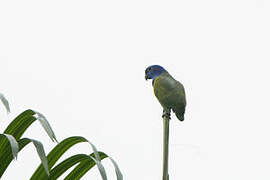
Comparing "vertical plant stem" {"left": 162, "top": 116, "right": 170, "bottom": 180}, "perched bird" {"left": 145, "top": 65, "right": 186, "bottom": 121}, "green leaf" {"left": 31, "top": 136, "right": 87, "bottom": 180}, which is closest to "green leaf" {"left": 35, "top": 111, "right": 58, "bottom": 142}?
"green leaf" {"left": 31, "top": 136, "right": 87, "bottom": 180}

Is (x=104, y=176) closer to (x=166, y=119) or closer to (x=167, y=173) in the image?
(x=167, y=173)

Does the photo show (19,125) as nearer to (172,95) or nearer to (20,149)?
(20,149)

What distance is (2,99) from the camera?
5.16 feet

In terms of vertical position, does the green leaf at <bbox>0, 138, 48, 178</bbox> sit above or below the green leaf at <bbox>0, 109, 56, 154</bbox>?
below

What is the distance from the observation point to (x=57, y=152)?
1.78 metres


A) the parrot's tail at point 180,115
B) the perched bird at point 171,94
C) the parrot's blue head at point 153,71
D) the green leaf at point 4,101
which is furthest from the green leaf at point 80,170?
the parrot's blue head at point 153,71

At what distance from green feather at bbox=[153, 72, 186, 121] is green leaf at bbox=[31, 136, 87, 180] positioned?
2.28m

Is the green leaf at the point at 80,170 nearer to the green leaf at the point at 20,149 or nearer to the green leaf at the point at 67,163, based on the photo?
the green leaf at the point at 67,163

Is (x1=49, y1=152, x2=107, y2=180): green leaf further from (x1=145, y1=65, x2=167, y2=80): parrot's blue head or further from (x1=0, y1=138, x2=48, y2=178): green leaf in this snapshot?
(x1=145, y1=65, x2=167, y2=80): parrot's blue head

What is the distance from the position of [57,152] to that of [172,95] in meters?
2.46

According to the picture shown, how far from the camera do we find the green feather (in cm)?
411

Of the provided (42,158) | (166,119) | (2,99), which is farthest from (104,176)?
(166,119)

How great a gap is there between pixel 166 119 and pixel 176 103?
1863mm

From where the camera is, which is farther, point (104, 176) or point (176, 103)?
point (176, 103)
